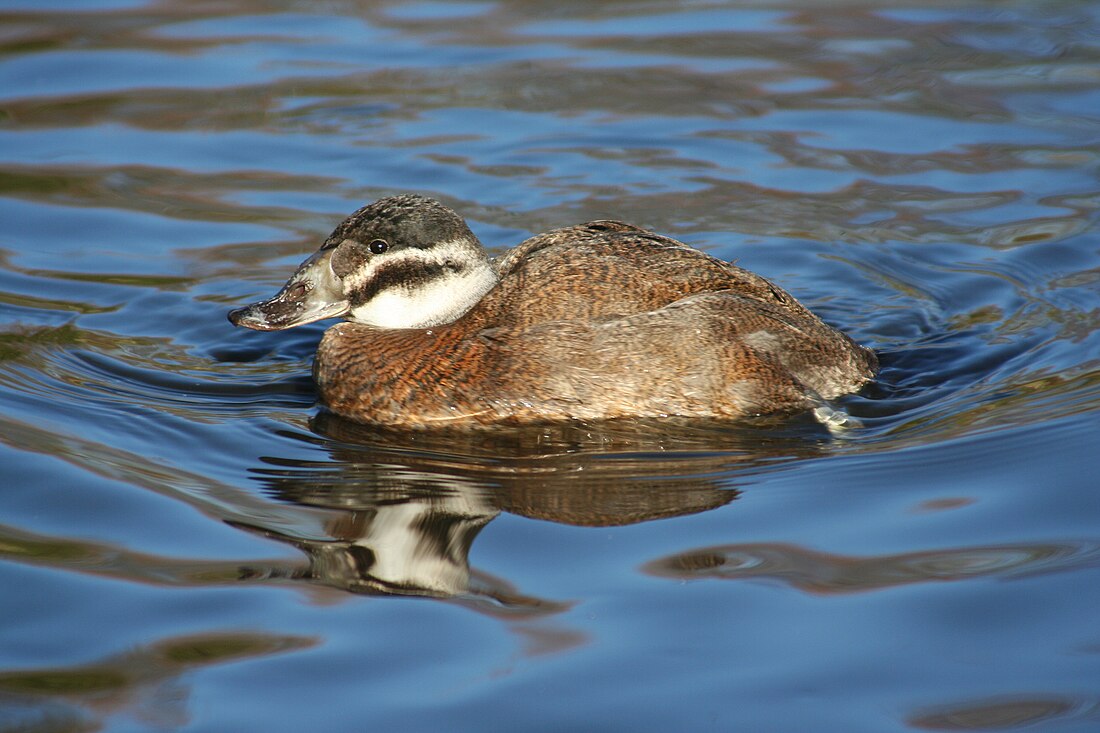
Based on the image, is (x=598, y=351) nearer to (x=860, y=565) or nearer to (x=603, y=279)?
(x=603, y=279)

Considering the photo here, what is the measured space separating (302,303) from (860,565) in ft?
12.0

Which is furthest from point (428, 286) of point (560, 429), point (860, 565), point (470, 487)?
point (860, 565)

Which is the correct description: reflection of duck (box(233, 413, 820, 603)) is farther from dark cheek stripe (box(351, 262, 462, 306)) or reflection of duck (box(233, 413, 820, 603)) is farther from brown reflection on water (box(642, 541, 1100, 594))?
dark cheek stripe (box(351, 262, 462, 306))

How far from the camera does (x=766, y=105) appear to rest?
13.8 m

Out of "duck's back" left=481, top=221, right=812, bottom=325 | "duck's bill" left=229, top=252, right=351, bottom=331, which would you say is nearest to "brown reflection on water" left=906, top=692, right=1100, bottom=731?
"duck's back" left=481, top=221, right=812, bottom=325

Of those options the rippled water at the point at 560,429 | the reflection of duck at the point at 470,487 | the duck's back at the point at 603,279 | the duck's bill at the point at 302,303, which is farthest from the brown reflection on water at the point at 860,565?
the duck's bill at the point at 302,303

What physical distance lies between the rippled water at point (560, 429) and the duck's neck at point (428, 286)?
74cm

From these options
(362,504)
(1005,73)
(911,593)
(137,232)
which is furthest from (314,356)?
(1005,73)

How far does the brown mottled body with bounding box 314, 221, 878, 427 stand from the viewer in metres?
7.71

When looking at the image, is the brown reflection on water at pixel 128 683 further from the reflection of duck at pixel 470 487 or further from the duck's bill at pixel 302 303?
the duck's bill at pixel 302 303

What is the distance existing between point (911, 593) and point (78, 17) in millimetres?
13101

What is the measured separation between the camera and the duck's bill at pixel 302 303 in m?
→ 8.07

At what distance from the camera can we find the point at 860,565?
19.7ft

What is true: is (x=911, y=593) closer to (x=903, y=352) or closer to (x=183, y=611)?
(x=183, y=611)
